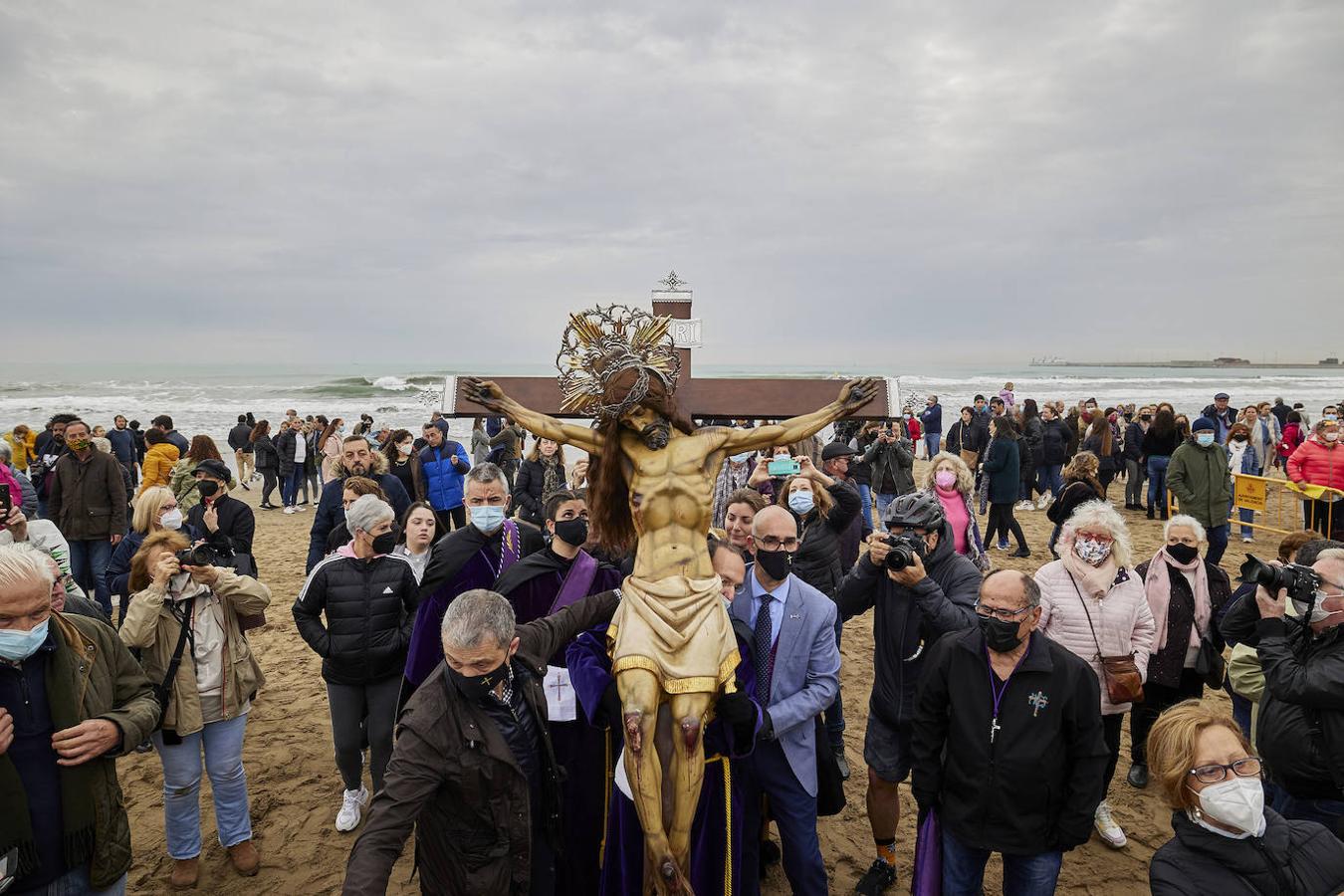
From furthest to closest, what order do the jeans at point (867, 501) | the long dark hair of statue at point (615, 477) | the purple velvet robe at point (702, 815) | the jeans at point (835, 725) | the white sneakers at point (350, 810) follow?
the jeans at point (867, 501), the jeans at point (835, 725), the white sneakers at point (350, 810), the purple velvet robe at point (702, 815), the long dark hair of statue at point (615, 477)

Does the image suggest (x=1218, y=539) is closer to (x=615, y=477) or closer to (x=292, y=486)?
(x=615, y=477)

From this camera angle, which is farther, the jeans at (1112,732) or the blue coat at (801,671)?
the jeans at (1112,732)

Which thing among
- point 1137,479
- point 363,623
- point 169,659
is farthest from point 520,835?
point 1137,479

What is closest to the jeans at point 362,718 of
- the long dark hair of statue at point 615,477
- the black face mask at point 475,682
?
the long dark hair of statue at point 615,477

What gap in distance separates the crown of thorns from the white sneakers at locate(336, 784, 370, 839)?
138 inches

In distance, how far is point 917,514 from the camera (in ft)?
13.8

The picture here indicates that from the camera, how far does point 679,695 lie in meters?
2.87

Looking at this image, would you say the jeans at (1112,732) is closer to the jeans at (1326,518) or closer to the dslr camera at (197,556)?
the dslr camera at (197,556)

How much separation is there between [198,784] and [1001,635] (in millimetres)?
4499

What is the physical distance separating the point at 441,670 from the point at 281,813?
3476mm

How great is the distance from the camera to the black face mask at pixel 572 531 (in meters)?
3.95

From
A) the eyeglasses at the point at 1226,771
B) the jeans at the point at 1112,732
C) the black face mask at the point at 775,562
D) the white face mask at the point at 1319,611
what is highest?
the black face mask at the point at 775,562

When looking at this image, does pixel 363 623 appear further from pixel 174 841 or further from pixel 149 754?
pixel 149 754

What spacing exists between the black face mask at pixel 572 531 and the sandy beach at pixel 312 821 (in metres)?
2.42
